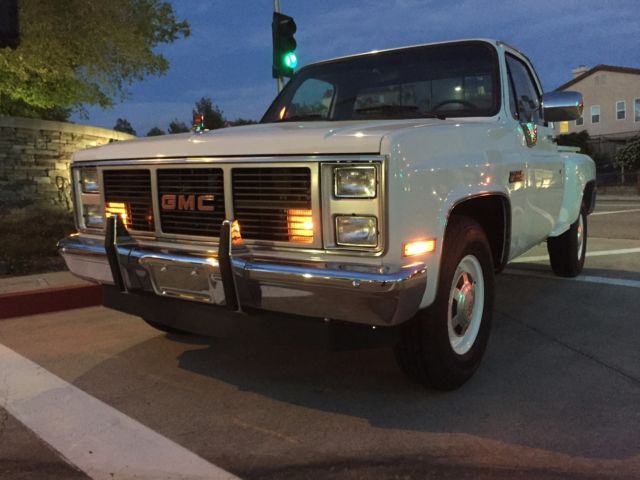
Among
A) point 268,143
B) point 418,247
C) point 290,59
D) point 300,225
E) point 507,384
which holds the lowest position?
point 507,384

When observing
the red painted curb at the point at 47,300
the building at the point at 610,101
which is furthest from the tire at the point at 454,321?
the building at the point at 610,101

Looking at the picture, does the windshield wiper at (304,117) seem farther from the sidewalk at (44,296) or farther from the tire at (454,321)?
the sidewalk at (44,296)

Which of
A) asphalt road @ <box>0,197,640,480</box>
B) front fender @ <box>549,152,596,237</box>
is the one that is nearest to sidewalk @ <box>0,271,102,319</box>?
asphalt road @ <box>0,197,640,480</box>

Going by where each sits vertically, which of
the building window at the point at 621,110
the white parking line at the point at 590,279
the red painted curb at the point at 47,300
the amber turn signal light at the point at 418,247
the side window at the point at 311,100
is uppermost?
the building window at the point at 621,110

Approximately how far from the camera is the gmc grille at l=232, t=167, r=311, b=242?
295cm

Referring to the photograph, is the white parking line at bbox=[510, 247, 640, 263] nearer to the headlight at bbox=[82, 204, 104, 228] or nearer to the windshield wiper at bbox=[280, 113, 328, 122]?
the windshield wiper at bbox=[280, 113, 328, 122]

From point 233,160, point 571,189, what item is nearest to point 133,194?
point 233,160

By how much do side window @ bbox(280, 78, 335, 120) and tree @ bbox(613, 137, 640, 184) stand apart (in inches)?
1063

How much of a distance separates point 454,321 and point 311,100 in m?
2.25

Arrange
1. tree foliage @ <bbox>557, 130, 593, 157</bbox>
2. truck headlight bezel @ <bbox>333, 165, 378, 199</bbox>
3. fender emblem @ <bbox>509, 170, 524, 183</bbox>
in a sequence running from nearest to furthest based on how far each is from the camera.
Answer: truck headlight bezel @ <bbox>333, 165, 378, 199</bbox> → fender emblem @ <bbox>509, 170, 524, 183</bbox> → tree foliage @ <bbox>557, 130, 593, 157</bbox>

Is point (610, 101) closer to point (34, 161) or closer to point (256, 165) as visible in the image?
point (34, 161)

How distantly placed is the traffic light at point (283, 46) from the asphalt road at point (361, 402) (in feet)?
14.3

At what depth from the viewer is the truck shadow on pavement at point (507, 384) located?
3.00 metres

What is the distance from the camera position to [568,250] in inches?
249
